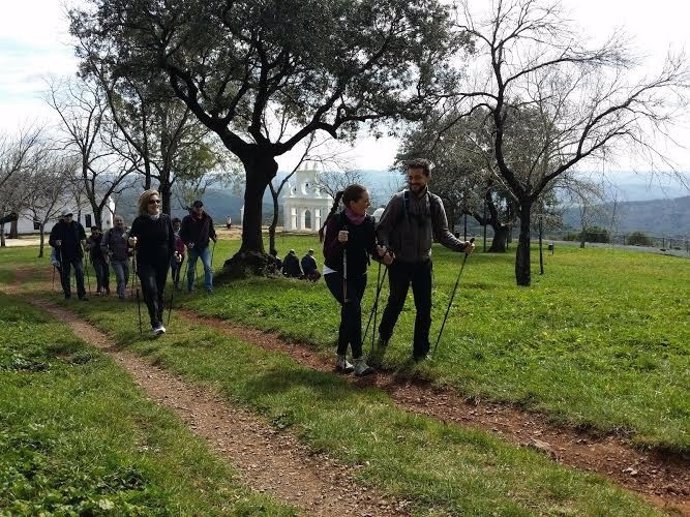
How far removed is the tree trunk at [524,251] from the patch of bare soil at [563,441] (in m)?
14.5

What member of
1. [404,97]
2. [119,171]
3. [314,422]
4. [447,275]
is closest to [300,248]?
[119,171]

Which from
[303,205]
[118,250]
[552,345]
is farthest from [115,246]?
[303,205]

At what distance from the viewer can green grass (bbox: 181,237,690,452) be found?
6199mm

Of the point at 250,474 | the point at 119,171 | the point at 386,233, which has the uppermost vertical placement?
the point at 119,171

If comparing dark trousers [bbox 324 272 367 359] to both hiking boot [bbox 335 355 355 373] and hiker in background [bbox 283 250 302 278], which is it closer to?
hiking boot [bbox 335 355 355 373]

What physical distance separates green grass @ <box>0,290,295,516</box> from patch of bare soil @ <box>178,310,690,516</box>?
247cm

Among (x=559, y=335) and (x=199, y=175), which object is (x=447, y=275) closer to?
(x=559, y=335)

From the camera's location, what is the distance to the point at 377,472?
4.76 m

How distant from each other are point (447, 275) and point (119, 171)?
67.1ft

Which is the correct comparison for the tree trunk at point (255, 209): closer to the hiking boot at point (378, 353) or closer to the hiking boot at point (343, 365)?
the hiking boot at point (378, 353)

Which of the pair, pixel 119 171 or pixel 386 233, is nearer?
pixel 386 233

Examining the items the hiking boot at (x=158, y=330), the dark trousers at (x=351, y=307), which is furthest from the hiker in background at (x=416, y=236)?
the hiking boot at (x=158, y=330)

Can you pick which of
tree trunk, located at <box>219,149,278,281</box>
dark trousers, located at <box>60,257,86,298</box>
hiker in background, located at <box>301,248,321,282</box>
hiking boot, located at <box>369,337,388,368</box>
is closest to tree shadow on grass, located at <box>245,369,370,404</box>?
hiking boot, located at <box>369,337,388,368</box>

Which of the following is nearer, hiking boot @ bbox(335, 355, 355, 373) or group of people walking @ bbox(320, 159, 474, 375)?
group of people walking @ bbox(320, 159, 474, 375)
